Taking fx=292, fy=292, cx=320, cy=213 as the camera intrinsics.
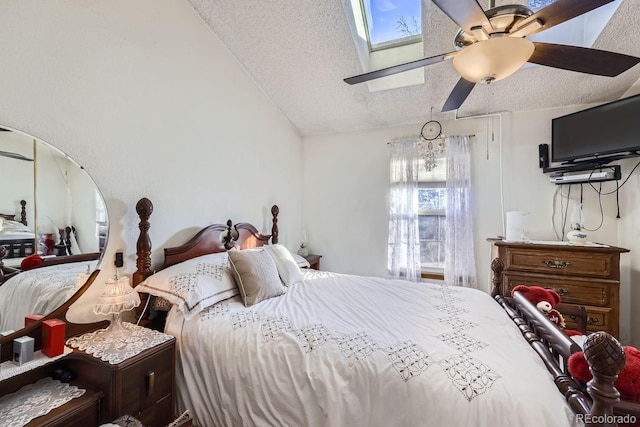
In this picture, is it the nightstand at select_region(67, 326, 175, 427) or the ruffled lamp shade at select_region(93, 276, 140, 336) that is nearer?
the nightstand at select_region(67, 326, 175, 427)

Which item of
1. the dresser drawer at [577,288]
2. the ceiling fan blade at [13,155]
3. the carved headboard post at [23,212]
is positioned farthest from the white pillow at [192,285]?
the dresser drawer at [577,288]

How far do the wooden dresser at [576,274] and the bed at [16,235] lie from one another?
3381mm

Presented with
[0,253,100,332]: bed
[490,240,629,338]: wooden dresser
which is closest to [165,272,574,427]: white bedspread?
[0,253,100,332]: bed

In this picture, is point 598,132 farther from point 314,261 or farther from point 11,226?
point 11,226

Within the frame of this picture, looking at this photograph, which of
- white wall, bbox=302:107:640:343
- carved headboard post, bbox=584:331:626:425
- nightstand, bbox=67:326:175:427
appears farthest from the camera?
white wall, bbox=302:107:640:343

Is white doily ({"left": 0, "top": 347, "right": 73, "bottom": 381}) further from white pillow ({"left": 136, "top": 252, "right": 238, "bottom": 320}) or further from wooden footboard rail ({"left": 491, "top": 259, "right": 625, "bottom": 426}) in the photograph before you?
wooden footboard rail ({"left": 491, "top": 259, "right": 625, "bottom": 426})

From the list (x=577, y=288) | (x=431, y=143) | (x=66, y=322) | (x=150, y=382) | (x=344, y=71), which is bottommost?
(x=150, y=382)

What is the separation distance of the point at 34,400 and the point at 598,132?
4.07 m

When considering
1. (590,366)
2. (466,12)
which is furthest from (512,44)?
(590,366)

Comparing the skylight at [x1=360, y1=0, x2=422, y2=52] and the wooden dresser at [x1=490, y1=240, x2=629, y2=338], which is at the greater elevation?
the skylight at [x1=360, y1=0, x2=422, y2=52]

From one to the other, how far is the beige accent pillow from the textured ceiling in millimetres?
1832

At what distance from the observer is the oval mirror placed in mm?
1357

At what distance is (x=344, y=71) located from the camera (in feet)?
9.09

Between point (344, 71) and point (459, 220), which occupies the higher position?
point (344, 71)
